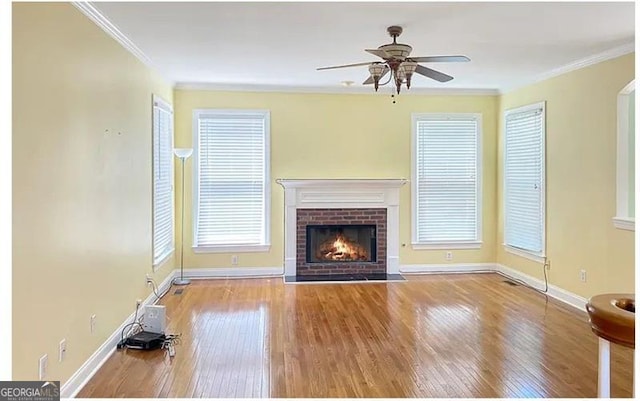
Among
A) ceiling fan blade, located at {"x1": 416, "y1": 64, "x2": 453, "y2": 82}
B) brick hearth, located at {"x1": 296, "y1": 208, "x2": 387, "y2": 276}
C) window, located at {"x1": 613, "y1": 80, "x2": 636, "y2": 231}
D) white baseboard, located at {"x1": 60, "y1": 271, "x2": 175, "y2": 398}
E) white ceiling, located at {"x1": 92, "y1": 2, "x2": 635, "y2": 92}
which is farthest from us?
brick hearth, located at {"x1": 296, "y1": 208, "x2": 387, "y2": 276}

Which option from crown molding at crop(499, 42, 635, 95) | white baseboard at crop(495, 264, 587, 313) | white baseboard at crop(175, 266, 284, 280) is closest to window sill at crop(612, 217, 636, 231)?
white baseboard at crop(495, 264, 587, 313)

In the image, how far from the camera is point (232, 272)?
6504 millimetres

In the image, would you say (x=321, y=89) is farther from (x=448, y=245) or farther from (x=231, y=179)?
(x=448, y=245)

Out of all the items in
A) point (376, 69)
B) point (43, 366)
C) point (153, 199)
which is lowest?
point (43, 366)

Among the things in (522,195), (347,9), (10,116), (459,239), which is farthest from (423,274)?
(10,116)

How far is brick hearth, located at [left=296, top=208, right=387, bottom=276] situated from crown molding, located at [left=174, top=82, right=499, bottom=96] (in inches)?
63.1

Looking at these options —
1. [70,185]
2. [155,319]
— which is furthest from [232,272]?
[70,185]

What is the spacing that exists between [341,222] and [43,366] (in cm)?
439

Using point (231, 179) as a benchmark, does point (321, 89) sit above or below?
above

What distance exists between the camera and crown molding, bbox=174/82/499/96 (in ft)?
20.6

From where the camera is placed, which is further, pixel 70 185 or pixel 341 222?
pixel 341 222

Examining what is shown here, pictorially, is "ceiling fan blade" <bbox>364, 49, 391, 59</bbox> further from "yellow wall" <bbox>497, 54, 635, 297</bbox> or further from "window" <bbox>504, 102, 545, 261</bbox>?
"window" <bbox>504, 102, 545, 261</bbox>

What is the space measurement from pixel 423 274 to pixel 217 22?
443 cm

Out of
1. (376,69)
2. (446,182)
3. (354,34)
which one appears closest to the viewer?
(376,69)
